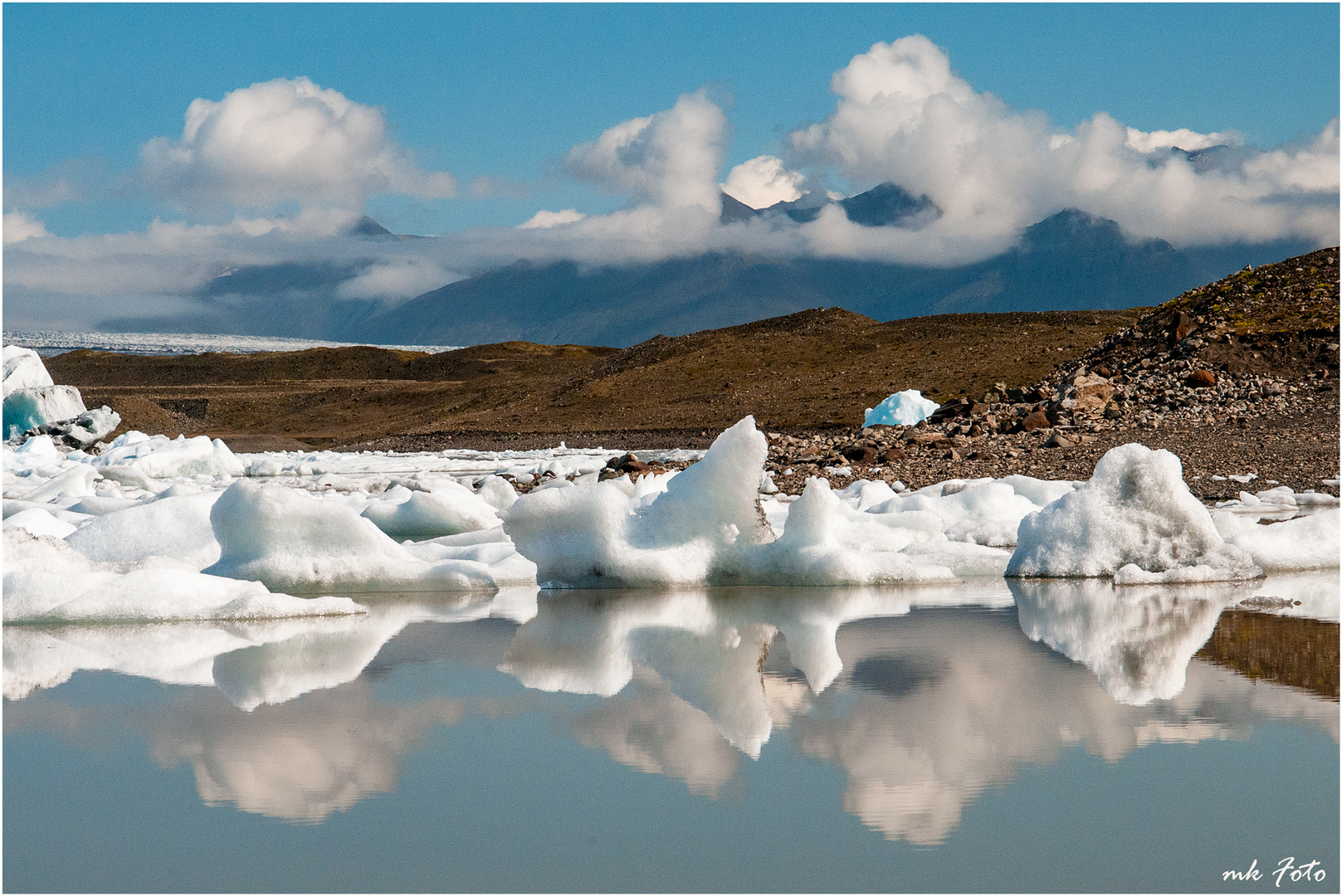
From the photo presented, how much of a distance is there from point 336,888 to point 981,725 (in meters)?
2.43

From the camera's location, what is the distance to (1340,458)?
16.0 m

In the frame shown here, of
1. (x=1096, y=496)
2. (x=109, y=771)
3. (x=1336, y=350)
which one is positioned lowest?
(x=109, y=771)

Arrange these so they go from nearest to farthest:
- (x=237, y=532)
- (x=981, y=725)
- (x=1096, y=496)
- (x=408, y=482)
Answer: (x=981, y=725), (x=237, y=532), (x=1096, y=496), (x=408, y=482)

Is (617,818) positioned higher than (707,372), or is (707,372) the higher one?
(707,372)

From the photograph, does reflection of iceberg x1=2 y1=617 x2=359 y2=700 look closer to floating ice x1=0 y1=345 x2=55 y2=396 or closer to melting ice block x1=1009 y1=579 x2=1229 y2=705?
melting ice block x1=1009 y1=579 x2=1229 y2=705

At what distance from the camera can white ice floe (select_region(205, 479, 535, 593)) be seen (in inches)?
310

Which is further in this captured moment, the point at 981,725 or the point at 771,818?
the point at 981,725

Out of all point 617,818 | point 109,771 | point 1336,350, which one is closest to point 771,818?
point 617,818

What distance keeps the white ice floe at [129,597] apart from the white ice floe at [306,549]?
1.93ft

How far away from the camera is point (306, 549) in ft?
26.6

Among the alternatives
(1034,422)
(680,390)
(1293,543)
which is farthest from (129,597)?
(680,390)

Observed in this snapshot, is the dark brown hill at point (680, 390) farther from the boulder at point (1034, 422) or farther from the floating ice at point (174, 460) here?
the boulder at point (1034, 422)

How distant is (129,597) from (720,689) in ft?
12.0

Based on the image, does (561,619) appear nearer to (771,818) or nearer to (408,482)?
(771,818)
